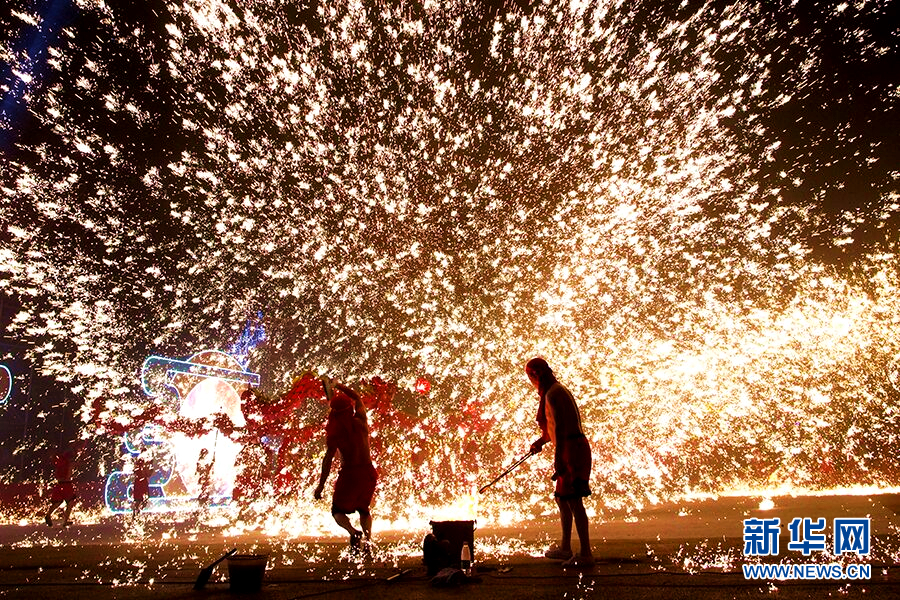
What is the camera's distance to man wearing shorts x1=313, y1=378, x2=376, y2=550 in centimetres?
594

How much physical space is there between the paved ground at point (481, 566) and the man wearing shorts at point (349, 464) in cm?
42

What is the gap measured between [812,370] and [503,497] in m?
11.5

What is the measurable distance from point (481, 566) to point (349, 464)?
217cm

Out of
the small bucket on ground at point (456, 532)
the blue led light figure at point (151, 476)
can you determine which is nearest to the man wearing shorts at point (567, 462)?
the small bucket on ground at point (456, 532)

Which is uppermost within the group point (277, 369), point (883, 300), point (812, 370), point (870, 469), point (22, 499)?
point (883, 300)

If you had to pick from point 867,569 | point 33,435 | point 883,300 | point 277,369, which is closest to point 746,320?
point 883,300

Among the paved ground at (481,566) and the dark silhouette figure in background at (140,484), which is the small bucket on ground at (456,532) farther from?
the dark silhouette figure in background at (140,484)

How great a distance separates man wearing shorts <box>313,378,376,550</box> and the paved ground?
1.39 ft

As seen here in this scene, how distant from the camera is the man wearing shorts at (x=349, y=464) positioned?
19.5 ft

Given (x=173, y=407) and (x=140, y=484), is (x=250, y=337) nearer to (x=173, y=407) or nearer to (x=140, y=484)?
(x=173, y=407)

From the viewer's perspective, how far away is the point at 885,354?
1822cm

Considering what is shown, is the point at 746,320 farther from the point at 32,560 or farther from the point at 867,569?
Result: the point at 32,560

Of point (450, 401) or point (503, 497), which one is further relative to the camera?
point (450, 401)

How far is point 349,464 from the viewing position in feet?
20.1
